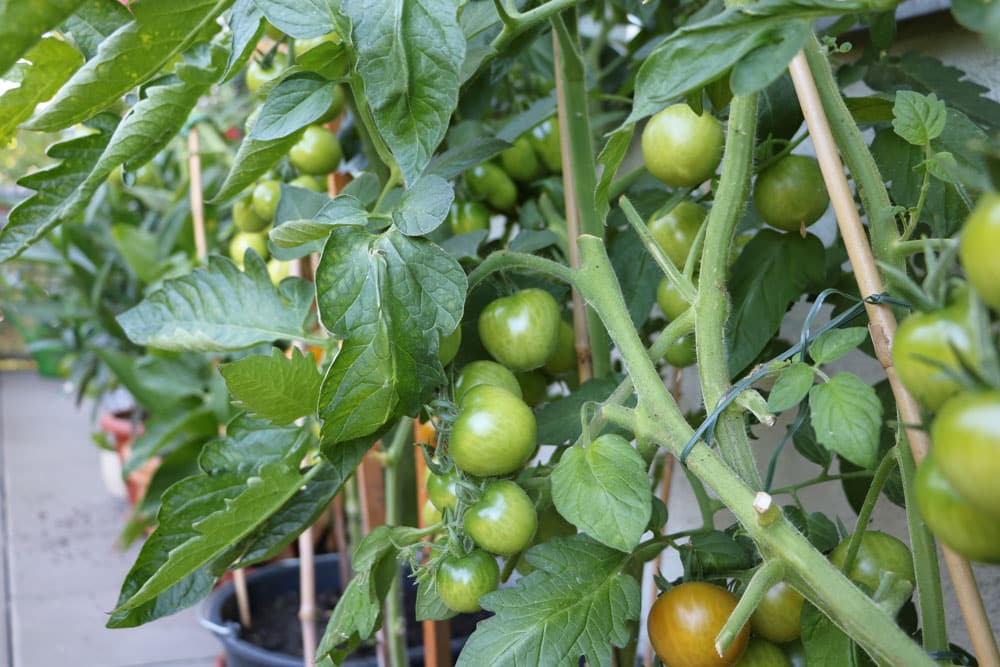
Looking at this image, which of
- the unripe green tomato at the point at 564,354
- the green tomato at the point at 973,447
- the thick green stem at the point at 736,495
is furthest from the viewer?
the unripe green tomato at the point at 564,354

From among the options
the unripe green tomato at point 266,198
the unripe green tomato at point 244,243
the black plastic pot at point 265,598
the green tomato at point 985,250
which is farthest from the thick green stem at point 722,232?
the black plastic pot at point 265,598

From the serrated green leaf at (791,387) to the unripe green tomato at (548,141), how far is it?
1.36 ft

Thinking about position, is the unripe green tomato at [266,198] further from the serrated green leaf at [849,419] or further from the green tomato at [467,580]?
the serrated green leaf at [849,419]

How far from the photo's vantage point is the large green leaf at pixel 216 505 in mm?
527

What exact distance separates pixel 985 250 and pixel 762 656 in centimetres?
30

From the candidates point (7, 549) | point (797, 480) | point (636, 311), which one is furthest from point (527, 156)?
point (7, 549)

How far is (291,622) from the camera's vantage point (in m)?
1.35

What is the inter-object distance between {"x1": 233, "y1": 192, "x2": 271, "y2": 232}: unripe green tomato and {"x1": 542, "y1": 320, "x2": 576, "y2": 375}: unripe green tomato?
0.34 m

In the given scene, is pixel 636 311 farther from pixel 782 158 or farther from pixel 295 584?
pixel 295 584

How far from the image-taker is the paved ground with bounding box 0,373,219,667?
1706mm

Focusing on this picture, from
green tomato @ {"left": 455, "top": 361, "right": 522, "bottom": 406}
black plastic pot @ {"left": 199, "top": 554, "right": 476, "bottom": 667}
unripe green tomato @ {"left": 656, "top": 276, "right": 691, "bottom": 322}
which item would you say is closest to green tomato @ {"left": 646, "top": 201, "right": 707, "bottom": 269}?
unripe green tomato @ {"left": 656, "top": 276, "right": 691, "bottom": 322}

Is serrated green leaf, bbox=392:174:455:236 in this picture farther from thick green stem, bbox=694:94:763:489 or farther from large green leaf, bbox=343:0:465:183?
thick green stem, bbox=694:94:763:489

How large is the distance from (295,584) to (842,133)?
1.24 m

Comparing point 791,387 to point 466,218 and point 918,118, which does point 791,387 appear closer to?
point 918,118
